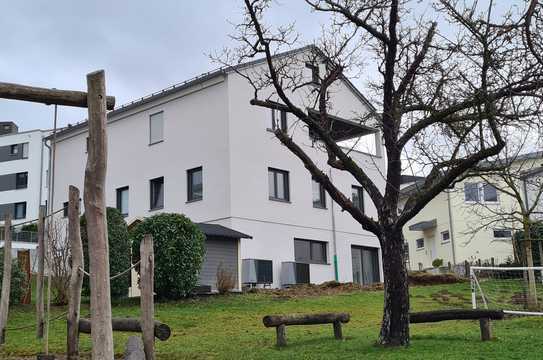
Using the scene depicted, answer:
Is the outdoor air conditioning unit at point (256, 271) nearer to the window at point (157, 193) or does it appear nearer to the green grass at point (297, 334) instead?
the green grass at point (297, 334)

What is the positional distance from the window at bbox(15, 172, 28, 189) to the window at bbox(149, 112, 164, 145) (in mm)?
35998

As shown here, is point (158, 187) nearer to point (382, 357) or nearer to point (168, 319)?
point (168, 319)

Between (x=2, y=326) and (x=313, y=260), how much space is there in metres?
19.1

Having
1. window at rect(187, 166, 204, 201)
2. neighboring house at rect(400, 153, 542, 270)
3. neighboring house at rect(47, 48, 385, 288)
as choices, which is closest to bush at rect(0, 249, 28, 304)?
neighboring house at rect(47, 48, 385, 288)

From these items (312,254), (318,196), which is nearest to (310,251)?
(312,254)

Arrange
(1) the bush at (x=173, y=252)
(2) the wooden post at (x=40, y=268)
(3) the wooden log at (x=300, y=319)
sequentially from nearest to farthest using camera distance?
(3) the wooden log at (x=300, y=319)
(2) the wooden post at (x=40, y=268)
(1) the bush at (x=173, y=252)

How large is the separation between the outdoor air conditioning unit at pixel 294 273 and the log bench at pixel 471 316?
15.9 metres

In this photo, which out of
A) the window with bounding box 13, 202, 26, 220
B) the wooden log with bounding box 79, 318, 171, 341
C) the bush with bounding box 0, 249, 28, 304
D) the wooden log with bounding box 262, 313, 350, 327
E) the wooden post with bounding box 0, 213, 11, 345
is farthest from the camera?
the window with bounding box 13, 202, 26, 220

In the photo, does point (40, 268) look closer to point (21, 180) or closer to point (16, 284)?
point (16, 284)

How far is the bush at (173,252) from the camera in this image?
66.1ft

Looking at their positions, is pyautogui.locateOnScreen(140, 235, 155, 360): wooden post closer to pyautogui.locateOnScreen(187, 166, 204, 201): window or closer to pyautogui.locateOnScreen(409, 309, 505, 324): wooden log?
pyautogui.locateOnScreen(409, 309, 505, 324): wooden log

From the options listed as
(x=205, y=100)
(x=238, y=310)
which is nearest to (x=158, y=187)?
(x=205, y=100)

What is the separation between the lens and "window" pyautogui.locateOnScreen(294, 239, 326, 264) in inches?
1182

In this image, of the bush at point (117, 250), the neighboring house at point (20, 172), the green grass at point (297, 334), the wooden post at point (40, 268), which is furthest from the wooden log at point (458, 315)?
the neighboring house at point (20, 172)
